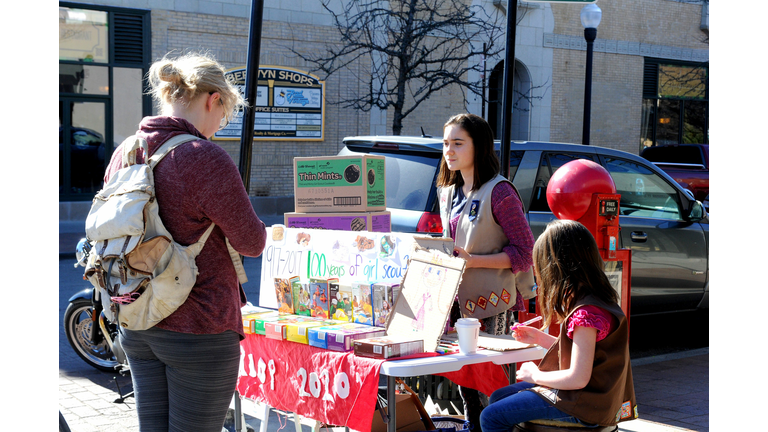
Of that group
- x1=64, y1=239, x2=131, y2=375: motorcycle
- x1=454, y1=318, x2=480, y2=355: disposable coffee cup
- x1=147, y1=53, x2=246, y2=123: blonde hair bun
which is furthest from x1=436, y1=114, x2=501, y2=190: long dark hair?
x1=64, y1=239, x2=131, y2=375: motorcycle

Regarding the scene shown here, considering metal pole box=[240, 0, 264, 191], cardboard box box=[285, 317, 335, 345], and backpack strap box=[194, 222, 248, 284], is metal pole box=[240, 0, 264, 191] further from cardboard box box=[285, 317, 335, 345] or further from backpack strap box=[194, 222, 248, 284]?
backpack strap box=[194, 222, 248, 284]

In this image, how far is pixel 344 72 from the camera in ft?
63.0

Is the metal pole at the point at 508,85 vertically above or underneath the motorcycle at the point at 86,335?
above

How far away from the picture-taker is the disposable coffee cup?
3141mm

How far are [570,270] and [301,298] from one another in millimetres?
1492

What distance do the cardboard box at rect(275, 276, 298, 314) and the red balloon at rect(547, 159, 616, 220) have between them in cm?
184

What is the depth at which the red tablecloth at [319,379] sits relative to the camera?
3150mm

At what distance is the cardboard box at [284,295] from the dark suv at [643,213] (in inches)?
82.7

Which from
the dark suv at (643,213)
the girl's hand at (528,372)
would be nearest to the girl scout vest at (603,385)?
the girl's hand at (528,372)

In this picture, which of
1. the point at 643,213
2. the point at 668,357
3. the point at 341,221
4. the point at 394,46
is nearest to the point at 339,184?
the point at 341,221

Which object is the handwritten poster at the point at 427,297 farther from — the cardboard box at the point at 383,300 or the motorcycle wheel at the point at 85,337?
the motorcycle wheel at the point at 85,337

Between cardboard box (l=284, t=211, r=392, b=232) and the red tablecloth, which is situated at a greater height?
cardboard box (l=284, t=211, r=392, b=232)

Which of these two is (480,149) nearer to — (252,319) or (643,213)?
(252,319)

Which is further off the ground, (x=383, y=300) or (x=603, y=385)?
(x=383, y=300)
